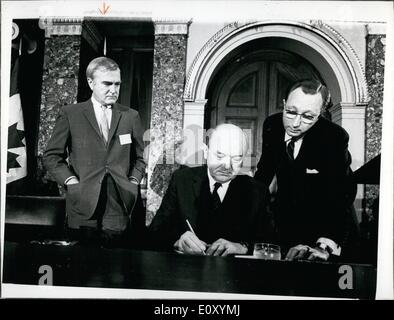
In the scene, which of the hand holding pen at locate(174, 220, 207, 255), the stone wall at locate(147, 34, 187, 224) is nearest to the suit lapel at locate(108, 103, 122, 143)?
the stone wall at locate(147, 34, 187, 224)

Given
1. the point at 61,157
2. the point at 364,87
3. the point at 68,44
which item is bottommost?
the point at 61,157

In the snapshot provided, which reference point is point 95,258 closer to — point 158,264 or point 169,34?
point 158,264

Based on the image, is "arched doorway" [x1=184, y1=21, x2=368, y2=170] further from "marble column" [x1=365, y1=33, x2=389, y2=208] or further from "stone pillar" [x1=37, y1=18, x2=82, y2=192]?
"stone pillar" [x1=37, y1=18, x2=82, y2=192]

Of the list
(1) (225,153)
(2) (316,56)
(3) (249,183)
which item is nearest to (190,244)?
(3) (249,183)

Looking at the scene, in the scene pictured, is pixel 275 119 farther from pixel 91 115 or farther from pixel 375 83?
pixel 91 115

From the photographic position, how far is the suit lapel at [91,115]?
3438mm

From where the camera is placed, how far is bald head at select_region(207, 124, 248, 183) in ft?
11.1

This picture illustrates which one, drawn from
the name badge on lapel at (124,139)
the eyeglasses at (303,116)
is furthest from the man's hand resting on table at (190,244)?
the eyeglasses at (303,116)

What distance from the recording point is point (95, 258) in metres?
3.31

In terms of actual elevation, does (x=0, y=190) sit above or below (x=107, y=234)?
above

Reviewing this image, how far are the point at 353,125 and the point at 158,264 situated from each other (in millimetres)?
1934

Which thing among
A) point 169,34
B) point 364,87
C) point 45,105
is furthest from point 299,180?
point 45,105

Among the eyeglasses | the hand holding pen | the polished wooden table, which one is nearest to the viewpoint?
the polished wooden table

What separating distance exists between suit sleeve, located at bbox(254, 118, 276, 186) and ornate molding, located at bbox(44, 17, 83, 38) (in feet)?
5.81
